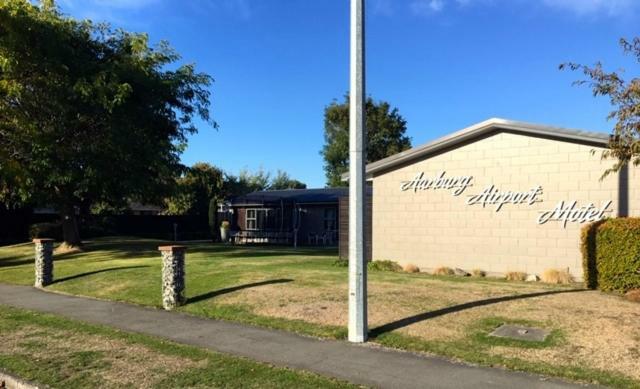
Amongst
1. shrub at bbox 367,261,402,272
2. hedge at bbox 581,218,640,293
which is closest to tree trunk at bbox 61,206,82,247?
shrub at bbox 367,261,402,272

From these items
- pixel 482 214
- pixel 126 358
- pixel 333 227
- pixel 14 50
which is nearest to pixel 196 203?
pixel 333 227

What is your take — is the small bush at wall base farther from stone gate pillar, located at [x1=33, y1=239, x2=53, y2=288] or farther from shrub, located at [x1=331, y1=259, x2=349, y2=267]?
stone gate pillar, located at [x1=33, y1=239, x2=53, y2=288]

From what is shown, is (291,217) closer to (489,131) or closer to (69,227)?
(69,227)

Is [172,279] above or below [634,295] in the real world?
above

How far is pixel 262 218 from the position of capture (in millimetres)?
37125

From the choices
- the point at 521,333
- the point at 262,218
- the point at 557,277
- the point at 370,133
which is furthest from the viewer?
the point at 370,133

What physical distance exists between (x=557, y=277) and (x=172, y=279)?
28.8 ft

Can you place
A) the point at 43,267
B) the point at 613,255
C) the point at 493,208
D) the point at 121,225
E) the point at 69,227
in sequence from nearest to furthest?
the point at 613,255, the point at 43,267, the point at 493,208, the point at 69,227, the point at 121,225

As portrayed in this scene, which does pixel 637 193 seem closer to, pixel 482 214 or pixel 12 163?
pixel 482 214

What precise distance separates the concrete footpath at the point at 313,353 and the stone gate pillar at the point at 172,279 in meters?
0.38

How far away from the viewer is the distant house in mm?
34344

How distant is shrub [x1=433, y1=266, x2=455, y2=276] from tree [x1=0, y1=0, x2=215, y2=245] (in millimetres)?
11659

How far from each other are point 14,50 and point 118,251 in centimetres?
887

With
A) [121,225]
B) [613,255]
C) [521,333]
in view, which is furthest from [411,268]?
[121,225]
